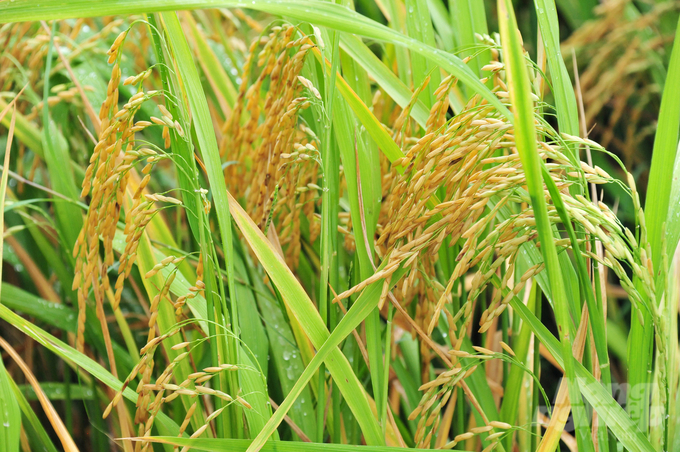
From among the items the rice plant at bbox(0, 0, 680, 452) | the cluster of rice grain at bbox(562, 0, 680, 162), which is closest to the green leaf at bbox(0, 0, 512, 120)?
the rice plant at bbox(0, 0, 680, 452)

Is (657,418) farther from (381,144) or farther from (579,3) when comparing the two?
(579,3)

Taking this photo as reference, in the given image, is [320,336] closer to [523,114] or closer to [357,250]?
[357,250]

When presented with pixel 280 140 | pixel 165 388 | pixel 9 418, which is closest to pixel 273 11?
pixel 280 140

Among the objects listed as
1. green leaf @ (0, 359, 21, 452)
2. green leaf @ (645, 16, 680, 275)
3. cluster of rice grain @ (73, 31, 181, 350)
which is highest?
cluster of rice grain @ (73, 31, 181, 350)

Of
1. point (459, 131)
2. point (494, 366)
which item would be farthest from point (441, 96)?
point (494, 366)

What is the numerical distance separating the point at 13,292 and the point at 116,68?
21.9 inches

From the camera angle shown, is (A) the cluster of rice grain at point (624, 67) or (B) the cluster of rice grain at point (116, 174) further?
(A) the cluster of rice grain at point (624, 67)

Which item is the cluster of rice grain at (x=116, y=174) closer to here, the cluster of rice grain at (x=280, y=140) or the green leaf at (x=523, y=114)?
the cluster of rice grain at (x=280, y=140)

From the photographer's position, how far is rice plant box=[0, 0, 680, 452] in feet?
1.79

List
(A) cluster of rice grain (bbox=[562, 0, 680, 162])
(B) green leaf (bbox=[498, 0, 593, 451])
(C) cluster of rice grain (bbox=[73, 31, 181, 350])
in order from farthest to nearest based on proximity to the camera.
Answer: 1. (A) cluster of rice grain (bbox=[562, 0, 680, 162])
2. (C) cluster of rice grain (bbox=[73, 31, 181, 350])
3. (B) green leaf (bbox=[498, 0, 593, 451])

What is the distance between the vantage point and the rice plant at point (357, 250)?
546mm

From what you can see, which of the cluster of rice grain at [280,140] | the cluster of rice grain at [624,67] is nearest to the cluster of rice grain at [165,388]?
the cluster of rice grain at [280,140]

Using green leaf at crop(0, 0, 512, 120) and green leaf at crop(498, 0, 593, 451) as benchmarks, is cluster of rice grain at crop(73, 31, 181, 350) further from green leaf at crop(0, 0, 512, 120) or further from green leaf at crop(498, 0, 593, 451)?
green leaf at crop(498, 0, 593, 451)

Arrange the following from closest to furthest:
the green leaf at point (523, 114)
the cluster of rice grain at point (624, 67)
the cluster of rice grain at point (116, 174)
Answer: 1. the green leaf at point (523, 114)
2. the cluster of rice grain at point (116, 174)
3. the cluster of rice grain at point (624, 67)
